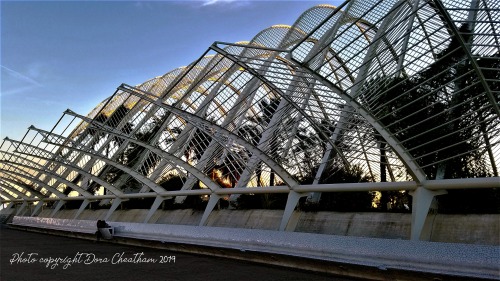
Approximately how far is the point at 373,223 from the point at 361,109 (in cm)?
391

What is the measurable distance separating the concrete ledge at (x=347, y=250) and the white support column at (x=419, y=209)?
144 cm

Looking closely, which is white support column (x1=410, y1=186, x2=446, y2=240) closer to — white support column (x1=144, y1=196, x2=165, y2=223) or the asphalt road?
the asphalt road

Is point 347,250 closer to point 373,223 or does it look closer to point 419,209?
point 419,209

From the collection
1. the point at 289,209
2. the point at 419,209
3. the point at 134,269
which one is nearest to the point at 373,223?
the point at 419,209

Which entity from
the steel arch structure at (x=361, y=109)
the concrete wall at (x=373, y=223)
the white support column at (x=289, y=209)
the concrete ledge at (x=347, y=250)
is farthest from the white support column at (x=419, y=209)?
the white support column at (x=289, y=209)

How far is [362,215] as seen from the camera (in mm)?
12828

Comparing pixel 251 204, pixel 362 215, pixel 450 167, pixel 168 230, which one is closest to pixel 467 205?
pixel 450 167

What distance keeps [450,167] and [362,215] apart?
388 centimetres

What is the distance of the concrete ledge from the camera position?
7242mm

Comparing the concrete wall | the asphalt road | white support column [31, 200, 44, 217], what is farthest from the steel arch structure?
white support column [31, 200, 44, 217]

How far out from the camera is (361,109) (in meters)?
9.89

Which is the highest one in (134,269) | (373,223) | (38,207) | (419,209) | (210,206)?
(38,207)

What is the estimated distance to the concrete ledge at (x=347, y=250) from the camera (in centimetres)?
724

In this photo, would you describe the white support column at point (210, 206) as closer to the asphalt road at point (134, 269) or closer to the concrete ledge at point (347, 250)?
the concrete ledge at point (347, 250)
